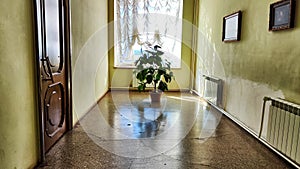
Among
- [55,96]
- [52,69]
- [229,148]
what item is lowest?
[229,148]

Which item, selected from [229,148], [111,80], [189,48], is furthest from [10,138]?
[189,48]

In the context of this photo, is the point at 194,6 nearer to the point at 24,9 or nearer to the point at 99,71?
the point at 99,71

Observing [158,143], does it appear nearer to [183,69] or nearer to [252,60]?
[252,60]

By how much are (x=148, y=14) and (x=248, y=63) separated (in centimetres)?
379

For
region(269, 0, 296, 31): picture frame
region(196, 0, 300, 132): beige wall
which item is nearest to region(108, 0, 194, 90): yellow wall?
region(196, 0, 300, 132): beige wall

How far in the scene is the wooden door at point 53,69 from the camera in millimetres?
2559

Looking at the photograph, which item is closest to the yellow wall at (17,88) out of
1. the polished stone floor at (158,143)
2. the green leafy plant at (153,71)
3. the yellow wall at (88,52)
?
the polished stone floor at (158,143)

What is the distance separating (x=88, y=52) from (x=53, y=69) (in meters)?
1.68

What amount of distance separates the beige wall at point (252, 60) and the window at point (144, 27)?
1.53 meters

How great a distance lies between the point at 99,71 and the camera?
224 inches

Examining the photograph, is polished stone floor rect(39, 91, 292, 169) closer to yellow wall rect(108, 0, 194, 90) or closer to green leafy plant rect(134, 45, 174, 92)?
green leafy plant rect(134, 45, 174, 92)

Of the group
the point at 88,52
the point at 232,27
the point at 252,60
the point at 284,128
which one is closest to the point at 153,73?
the point at 88,52

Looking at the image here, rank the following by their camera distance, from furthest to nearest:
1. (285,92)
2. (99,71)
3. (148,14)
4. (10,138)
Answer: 1. (148,14)
2. (99,71)
3. (285,92)
4. (10,138)

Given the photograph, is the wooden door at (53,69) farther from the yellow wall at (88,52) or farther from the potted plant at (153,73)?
the potted plant at (153,73)
